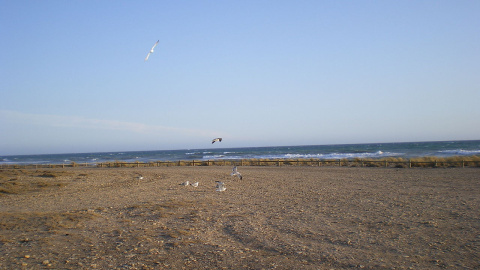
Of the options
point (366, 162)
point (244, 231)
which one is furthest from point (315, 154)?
point (244, 231)

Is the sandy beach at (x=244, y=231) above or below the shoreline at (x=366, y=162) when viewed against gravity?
below

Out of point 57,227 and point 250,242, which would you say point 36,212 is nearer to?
point 57,227

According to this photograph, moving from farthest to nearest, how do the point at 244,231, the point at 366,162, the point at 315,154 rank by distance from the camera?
the point at 315,154 → the point at 366,162 → the point at 244,231

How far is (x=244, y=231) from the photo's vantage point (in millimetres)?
8969

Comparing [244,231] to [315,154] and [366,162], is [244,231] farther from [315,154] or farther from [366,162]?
[315,154]

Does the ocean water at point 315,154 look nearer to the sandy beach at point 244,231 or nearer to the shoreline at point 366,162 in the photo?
the shoreline at point 366,162

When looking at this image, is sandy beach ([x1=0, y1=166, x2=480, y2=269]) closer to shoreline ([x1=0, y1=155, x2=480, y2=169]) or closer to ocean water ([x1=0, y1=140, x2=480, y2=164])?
shoreline ([x1=0, y1=155, x2=480, y2=169])

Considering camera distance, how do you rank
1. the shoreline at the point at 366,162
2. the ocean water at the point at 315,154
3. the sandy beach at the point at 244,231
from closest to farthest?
the sandy beach at the point at 244,231 < the shoreline at the point at 366,162 < the ocean water at the point at 315,154

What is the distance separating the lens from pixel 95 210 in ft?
39.4

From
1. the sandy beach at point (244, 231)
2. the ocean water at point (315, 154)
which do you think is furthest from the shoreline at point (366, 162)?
the ocean water at point (315, 154)

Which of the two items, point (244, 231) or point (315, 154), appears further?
point (315, 154)

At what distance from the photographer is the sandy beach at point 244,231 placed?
22.0ft

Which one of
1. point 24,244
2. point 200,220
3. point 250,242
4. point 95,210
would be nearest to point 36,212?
point 95,210

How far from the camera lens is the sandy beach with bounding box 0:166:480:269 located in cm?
672
